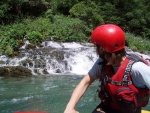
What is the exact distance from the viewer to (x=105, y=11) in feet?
62.4

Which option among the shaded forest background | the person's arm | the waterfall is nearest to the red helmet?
the person's arm

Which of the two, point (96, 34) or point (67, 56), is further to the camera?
point (67, 56)

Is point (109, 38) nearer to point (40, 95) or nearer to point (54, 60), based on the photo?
point (40, 95)

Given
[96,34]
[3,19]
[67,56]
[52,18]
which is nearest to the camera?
[96,34]

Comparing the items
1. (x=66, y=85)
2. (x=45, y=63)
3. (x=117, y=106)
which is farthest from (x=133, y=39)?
(x=117, y=106)

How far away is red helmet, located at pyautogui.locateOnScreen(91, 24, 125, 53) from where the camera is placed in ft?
5.32

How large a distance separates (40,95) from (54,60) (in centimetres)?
440

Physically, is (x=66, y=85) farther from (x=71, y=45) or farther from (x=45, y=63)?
(x=71, y=45)

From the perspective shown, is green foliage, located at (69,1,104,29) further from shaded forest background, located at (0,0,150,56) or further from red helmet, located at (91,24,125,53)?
red helmet, located at (91,24,125,53)

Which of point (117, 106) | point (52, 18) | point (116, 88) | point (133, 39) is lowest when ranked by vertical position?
point (133, 39)

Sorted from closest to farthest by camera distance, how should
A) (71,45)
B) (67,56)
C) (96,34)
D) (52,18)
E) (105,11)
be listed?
1. (96,34)
2. (67,56)
3. (71,45)
4. (52,18)
5. (105,11)

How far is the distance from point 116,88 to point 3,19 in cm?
1479

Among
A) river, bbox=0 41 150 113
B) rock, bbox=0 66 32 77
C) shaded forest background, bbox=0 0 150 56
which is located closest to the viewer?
river, bbox=0 41 150 113

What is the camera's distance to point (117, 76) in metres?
1.69
